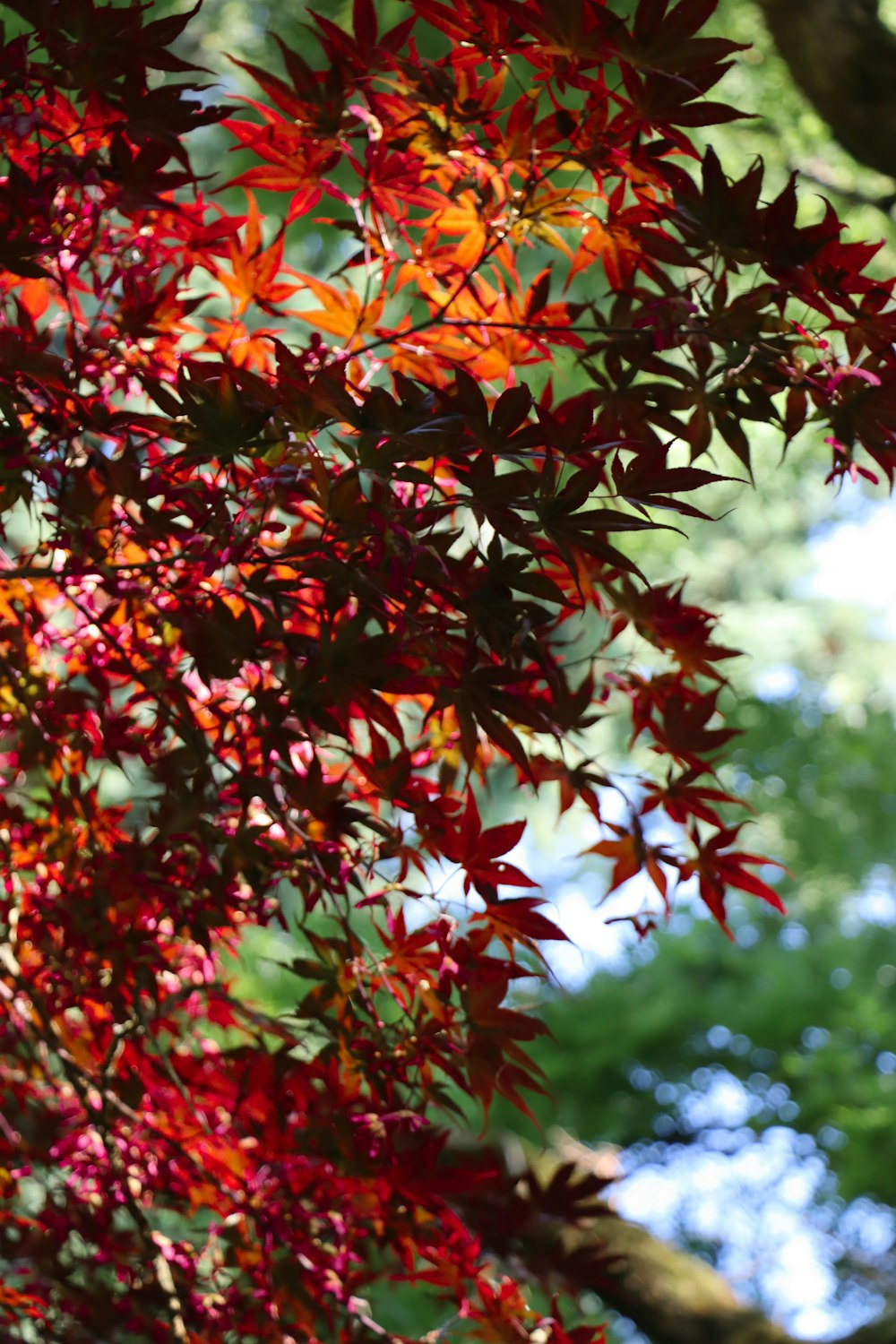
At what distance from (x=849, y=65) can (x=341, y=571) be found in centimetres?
149

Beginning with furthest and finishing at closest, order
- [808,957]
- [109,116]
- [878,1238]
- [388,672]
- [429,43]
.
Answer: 1. [808,957]
2. [878,1238]
3. [429,43]
4. [109,116]
5. [388,672]

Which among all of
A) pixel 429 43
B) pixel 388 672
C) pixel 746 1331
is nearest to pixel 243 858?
pixel 388 672

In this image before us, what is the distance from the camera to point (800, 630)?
685cm

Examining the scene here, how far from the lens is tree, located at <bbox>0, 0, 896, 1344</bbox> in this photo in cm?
62

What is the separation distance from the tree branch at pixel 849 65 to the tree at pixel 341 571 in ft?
3.42

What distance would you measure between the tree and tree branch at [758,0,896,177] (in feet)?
3.42

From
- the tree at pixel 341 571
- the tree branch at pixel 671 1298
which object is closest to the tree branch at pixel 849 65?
the tree at pixel 341 571

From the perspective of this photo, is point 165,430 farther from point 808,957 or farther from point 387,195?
point 808,957

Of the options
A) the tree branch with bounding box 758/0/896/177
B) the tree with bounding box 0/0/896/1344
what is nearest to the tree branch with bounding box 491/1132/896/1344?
the tree with bounding box 0/0/896/1344

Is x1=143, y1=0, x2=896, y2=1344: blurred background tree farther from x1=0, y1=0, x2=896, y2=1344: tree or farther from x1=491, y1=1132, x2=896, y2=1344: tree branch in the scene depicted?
x1=0, y1=0, x2=896, y2=1344: tree

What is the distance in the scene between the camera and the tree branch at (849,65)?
169 cm

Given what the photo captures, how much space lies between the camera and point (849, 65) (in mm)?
1699

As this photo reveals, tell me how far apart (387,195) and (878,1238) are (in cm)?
465

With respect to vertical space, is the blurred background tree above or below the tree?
above
